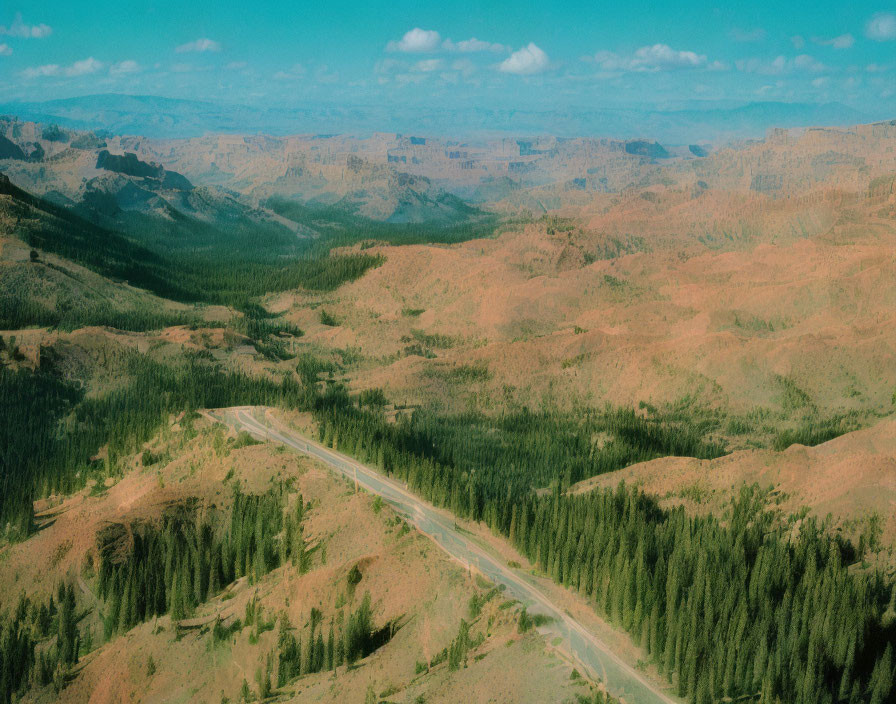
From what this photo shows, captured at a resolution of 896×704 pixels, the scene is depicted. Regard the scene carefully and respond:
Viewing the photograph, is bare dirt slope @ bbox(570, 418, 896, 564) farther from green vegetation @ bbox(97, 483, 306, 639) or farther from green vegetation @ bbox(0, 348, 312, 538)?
green vegetation @ bbox(0, 348, 312, 538)

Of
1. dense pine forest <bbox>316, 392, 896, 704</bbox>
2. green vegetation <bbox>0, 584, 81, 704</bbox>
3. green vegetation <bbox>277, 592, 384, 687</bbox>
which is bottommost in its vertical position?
green vegetation <bbox>0, 584, 81, 704</bbox>

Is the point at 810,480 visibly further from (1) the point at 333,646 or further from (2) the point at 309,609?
(2) the point at 309,609

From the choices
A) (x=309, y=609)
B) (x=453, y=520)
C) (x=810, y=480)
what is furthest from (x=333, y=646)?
(x=810, y=480)

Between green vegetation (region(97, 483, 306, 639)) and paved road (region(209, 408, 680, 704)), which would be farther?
green vegetation (region(97, 483, 306, 639))

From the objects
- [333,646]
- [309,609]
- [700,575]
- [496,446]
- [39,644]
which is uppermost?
[700,575]

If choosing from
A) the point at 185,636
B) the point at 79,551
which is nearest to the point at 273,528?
the point at 185,636

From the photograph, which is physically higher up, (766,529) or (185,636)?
(766,529)

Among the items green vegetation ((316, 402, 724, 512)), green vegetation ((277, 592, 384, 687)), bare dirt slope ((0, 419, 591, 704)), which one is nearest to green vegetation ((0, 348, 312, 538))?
bare dirt slope ((0, 419, 591, 704))

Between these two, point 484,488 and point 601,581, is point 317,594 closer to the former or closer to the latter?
point 601,581

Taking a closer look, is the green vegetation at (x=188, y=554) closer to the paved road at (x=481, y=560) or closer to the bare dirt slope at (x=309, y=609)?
the bare dirt slope at (x=309, y=609)
